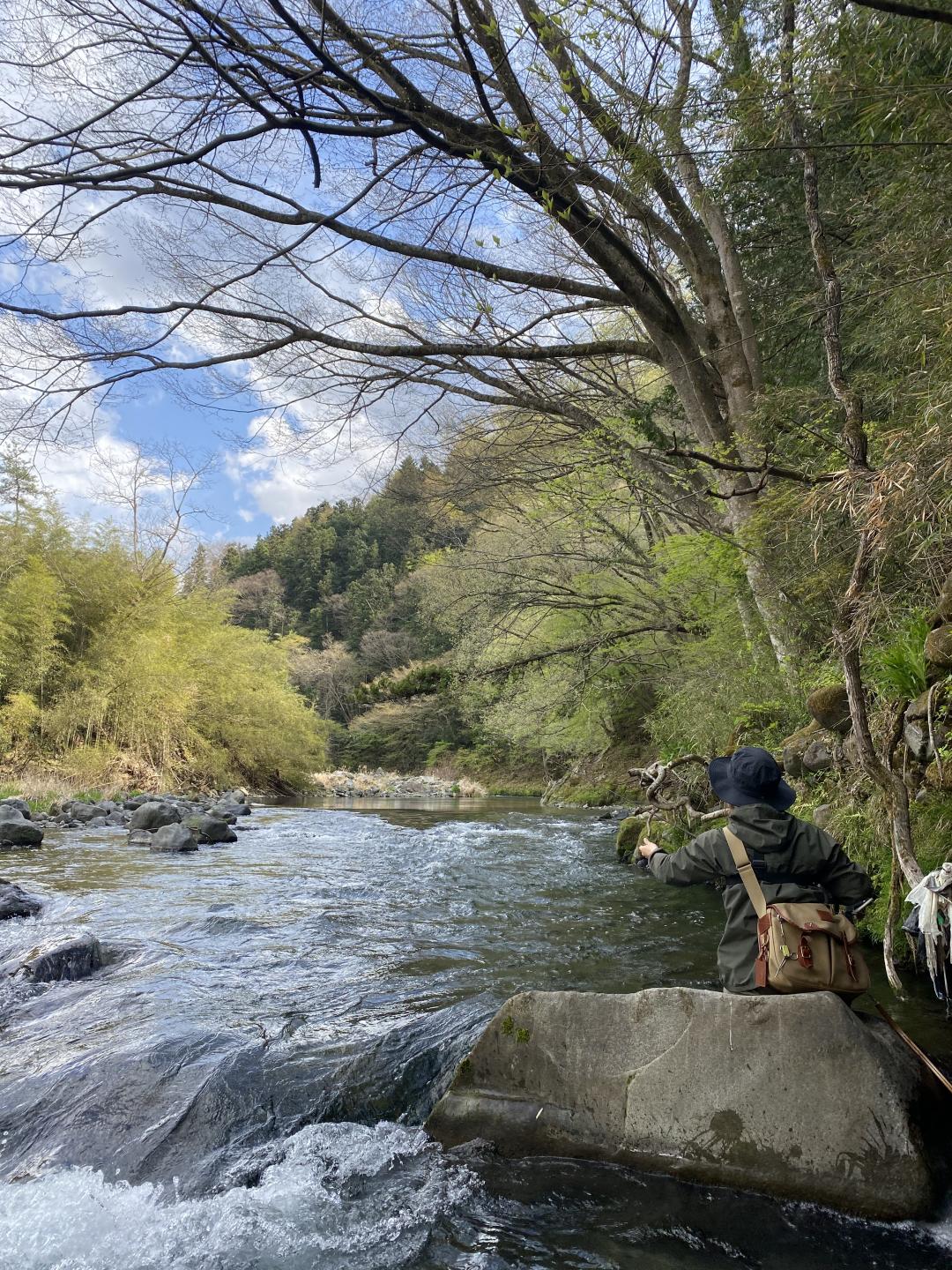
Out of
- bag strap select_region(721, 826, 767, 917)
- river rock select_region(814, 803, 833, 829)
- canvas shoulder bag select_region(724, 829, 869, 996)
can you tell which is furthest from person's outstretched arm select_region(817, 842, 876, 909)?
river rock select_region(814, 803, 833, 829)

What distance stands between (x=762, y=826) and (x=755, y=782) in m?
0.17

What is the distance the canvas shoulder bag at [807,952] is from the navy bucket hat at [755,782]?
0.41m

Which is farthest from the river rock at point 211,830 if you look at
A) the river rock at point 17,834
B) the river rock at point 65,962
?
the river rock at point 65,962

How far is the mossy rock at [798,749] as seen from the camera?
19.9 feet

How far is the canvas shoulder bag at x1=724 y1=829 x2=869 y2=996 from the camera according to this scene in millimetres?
2668

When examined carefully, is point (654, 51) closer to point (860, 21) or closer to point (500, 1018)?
point (860, 21)

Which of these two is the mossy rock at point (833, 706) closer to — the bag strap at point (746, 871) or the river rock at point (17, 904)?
the bag strap at point (746, 871)

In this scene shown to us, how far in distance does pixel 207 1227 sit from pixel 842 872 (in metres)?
2.54

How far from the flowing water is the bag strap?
0.93 meters

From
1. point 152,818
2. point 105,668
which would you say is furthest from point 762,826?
point 105,668

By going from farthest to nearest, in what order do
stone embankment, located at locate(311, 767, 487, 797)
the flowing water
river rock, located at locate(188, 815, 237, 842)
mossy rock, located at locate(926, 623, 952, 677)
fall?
stone embankment, located at locate(311, 767, 487, 797) → river rock, located at locate(188, 815, 237, 842) → mossy rock, located at locate(926, 623, 952, 677) → the flowing water

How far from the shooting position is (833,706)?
533cm

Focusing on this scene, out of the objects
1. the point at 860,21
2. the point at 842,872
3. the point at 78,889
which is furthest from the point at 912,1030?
the point at 78,889

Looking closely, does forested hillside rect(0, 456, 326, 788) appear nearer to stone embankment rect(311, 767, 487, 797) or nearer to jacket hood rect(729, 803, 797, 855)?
stone embankment rect(311, 767, 487, 797)
